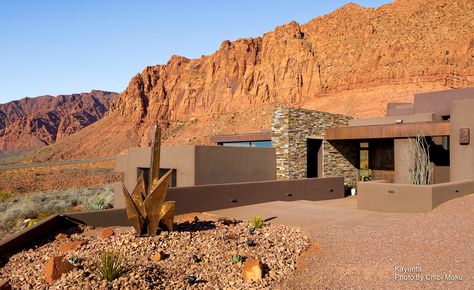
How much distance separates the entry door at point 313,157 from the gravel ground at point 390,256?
953cm

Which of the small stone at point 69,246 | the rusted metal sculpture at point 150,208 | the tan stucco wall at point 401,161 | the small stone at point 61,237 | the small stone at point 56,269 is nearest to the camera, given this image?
the small stone at point 56,269

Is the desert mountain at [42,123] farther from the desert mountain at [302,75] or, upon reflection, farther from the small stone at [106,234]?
the small stone at [106,234]

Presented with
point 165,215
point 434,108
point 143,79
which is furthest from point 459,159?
point 143,79

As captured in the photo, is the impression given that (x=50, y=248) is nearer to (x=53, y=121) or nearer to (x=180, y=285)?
(x=180, y=285)

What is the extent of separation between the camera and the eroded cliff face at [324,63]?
2328 inches

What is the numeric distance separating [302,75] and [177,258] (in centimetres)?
7007

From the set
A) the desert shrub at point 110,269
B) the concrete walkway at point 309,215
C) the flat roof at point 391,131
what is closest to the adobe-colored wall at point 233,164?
the concrete walkway at point 309,215

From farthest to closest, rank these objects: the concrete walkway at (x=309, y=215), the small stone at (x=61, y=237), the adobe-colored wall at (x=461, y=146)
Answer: the adobe-colored wall at (x=461, y=146) → the concrete walkway at (x=309, y=215) → the small stone at (x=61, y=237)

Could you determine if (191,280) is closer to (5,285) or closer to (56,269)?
(56,269)

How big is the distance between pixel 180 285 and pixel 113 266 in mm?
1223

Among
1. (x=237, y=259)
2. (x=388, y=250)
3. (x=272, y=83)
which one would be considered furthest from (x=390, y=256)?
(x=272, y=83)

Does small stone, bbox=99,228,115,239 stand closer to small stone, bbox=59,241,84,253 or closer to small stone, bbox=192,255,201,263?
small stone, bbox=59,241,84,253

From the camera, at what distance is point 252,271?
6801 millimetres

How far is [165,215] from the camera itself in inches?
361
